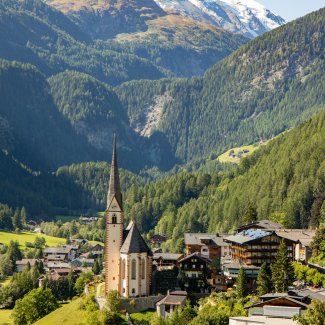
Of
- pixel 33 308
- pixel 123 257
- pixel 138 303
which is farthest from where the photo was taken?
pixel 33 308

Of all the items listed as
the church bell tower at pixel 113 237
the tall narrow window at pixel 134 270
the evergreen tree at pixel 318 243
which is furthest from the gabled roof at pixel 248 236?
the church bell tower at pixel 113 237

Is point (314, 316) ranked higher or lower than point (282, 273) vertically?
lower

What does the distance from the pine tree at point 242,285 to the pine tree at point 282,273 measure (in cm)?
434

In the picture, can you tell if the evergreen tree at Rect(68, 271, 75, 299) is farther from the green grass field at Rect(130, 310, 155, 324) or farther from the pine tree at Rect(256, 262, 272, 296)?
the pine tree at Rect(256, 262, 272, 296)

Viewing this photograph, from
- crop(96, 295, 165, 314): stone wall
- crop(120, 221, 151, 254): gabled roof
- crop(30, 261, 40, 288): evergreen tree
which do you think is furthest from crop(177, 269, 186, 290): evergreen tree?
crop(30, 261, 40, 288): evergreen tree

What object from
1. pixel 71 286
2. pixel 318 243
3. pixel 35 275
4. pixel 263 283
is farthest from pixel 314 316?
pixel 35 275

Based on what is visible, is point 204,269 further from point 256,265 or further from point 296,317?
point 296,317

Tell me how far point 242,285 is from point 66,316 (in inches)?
1228

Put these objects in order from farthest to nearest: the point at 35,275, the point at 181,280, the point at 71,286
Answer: the point at 35,275 → the point at 71,286 → the point at 181,280

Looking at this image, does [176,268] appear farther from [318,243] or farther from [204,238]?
[204,238]

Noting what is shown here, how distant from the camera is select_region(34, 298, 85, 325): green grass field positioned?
135050 millimetres

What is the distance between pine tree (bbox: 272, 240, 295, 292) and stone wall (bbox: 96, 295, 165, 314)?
18.4 m

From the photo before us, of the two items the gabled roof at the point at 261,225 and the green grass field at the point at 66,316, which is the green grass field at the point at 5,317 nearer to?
the green grass field at the point at 66,316

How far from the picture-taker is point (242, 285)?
126m
